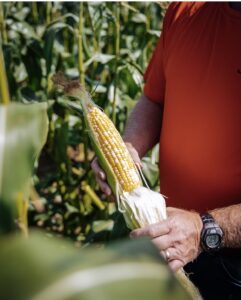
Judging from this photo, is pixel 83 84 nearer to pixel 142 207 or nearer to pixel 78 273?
pixel 142 207

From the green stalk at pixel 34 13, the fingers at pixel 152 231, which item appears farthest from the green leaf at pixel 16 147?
the green stalk at pixel 34 13

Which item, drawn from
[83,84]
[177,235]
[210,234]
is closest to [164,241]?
[177,235]

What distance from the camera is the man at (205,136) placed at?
117 cm

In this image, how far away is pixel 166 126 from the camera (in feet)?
4.75

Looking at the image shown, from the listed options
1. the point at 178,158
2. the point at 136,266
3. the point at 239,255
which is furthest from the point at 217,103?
the point at 136,266

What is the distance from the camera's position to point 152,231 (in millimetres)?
990

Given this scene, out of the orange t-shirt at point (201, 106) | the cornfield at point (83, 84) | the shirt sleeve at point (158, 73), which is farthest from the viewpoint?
the cornfield at point (83, 84)

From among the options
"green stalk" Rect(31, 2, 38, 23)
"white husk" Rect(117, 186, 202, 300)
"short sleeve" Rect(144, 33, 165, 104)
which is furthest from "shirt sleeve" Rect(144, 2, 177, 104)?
"green stalk" Rect(31, 2, 38, 23)

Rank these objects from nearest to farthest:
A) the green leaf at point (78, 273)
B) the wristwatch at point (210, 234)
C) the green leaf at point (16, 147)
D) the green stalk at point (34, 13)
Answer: the green leaf at point (78, 273)
the green leaf at point (16, 147)
the wristwatch at point (210, 234)
the green stalk at point (34, 13)

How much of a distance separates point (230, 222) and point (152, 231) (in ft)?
0.85

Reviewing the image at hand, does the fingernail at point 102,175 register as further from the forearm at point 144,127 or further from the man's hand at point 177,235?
the forearm at point 144,127

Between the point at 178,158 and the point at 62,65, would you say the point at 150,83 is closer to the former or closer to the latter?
the point at 178,158

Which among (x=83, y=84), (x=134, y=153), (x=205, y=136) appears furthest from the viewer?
(x=83, y=84)

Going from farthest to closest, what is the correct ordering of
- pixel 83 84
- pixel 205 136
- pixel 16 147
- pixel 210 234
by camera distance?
1. pixel 83 84
2. pixel 205 136
3. pixel 210 234
4. pixel 16 147
